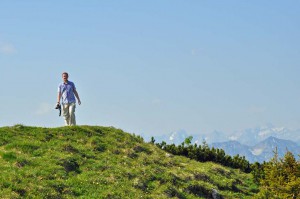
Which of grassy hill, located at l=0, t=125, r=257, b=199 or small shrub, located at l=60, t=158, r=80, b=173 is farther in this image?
small shrub, located at l=60, t=158, r=80, b=173

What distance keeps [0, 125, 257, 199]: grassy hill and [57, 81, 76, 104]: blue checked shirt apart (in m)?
2.19

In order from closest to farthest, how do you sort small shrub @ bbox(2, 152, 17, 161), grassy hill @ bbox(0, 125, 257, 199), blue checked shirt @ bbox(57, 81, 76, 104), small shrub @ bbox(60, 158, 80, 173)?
grassy hill @ bbox(0, 125, 257, 199), small shrub @ bbox(2, 152, 17, 161), small shrub @ bbox(60, 158, 80, 173), blue checked shirt @ bbox(57, 81, 76, 104)

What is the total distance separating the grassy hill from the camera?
748 inches

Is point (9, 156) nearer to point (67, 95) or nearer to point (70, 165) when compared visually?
point (70, 165)

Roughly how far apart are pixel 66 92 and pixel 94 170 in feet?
33.0

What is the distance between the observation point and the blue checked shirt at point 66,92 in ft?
102

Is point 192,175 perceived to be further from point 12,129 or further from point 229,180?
point 12,129

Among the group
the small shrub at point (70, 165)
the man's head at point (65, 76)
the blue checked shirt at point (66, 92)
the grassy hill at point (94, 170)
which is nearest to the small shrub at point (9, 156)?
the grassy hill at point (94, 170)

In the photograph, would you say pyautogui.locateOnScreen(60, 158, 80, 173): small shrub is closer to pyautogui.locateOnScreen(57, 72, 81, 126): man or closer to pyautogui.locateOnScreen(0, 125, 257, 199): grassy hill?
pyautogui.locateOnScreen(0, 125, 257, 199): grassy hill

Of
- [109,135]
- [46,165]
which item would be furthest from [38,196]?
[109,135]

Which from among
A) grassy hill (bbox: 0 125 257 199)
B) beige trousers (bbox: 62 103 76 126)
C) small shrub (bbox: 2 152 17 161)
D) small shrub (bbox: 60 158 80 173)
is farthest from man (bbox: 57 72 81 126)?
small shrub (bbox: 2 152 17 161)

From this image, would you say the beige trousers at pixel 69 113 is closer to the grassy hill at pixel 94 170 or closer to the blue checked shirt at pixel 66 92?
the blue checked shirt at pixel 66 92

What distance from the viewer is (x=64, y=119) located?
1280 inches

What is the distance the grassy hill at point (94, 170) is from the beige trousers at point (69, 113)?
1.23 metres
